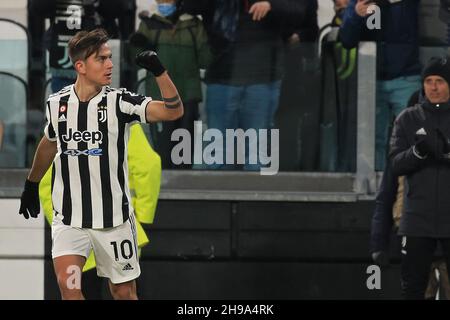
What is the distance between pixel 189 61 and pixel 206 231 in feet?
3.54

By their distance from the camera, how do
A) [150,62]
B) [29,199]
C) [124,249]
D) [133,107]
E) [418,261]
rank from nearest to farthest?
[150,62]
[133,107]
[124,249]
[29,199]
[418,261]

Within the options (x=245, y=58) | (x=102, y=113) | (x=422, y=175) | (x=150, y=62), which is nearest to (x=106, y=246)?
(x=102, y=113)

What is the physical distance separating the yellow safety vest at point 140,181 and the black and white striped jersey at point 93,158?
0.62 m

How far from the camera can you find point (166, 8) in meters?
8.98

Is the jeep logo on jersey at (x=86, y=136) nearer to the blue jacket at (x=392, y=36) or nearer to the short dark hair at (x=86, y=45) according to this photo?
the short dark hair at (x=86, y=45)

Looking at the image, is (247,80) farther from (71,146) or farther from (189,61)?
(71,146)

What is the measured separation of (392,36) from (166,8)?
4.74 feet

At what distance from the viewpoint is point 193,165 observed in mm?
9062

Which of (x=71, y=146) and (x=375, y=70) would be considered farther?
(x=375, y=70)

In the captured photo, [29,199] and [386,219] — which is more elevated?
[29,199]

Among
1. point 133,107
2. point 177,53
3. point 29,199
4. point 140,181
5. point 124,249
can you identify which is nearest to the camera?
point 133,107

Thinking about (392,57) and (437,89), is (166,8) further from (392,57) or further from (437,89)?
(437,89)

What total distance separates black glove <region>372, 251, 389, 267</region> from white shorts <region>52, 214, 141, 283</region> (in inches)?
71.4
